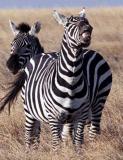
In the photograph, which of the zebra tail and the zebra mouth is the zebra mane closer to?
the zebra tail

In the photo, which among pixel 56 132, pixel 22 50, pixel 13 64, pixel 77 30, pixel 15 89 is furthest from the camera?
pixel 22 50

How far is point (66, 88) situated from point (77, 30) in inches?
25.0

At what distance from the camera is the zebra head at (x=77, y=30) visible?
5.93 meters

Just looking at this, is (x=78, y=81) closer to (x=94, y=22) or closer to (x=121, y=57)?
(x=121, y=57)

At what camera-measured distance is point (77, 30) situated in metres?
6.06

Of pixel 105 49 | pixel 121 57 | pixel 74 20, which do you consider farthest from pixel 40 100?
pixel 105 49

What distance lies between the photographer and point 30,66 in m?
7.78

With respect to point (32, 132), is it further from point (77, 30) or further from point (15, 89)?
point (77, 30)

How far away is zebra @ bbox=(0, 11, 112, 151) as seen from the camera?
6234 millimetres

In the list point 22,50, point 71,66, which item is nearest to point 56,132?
point 71,66

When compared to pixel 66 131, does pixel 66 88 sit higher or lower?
higher

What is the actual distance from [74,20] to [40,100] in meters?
1.06

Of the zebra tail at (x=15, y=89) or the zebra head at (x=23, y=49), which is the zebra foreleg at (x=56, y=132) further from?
the zebra head at (x=23, y=49)

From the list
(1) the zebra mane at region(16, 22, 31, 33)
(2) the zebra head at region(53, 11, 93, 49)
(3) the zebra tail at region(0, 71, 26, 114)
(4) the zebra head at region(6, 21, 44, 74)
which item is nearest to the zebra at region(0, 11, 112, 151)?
(2) the zebra head at region(53, 11, 93, 49)
